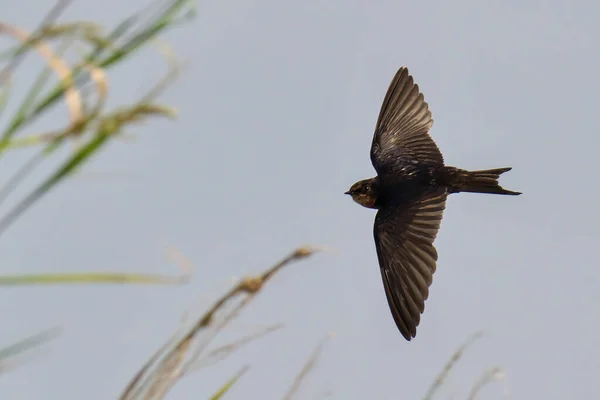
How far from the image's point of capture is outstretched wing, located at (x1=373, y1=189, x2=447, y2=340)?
7039 millimetres

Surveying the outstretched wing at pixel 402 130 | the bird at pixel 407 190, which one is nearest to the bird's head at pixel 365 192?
the bird at pixel 407 190

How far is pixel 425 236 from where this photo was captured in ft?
24.6

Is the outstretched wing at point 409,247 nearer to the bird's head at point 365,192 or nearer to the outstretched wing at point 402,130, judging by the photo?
the bird's head at point 365,192

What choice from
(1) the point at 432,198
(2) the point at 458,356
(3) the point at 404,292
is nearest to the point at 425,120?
(1) the point at 432,198

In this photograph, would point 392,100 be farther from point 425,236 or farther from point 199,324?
point 199,324

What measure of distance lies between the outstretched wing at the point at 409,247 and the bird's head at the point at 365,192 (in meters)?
0.25

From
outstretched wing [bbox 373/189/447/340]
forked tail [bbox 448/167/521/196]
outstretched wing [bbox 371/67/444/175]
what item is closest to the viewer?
outstretched wing [bbox 373/189/447/340]

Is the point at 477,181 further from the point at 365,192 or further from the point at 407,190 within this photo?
the point at 365,192

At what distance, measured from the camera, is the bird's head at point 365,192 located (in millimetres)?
8070

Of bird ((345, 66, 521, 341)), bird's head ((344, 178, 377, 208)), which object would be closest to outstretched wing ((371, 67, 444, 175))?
bird ((345, 66, 521, 341))

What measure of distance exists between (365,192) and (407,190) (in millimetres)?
503

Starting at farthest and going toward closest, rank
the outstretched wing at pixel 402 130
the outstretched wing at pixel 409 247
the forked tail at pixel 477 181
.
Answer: the outstretched wing at pixel 402 130, the forked tail at pixel 477 181, the outstretched wing at pixel 409 247

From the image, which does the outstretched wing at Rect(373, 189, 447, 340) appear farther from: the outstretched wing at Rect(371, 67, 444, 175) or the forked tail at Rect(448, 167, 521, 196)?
the outstretched wing at Rect(371, 67, 444, 175)

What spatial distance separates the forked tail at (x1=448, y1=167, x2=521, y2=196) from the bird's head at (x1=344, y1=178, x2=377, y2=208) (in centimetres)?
79
